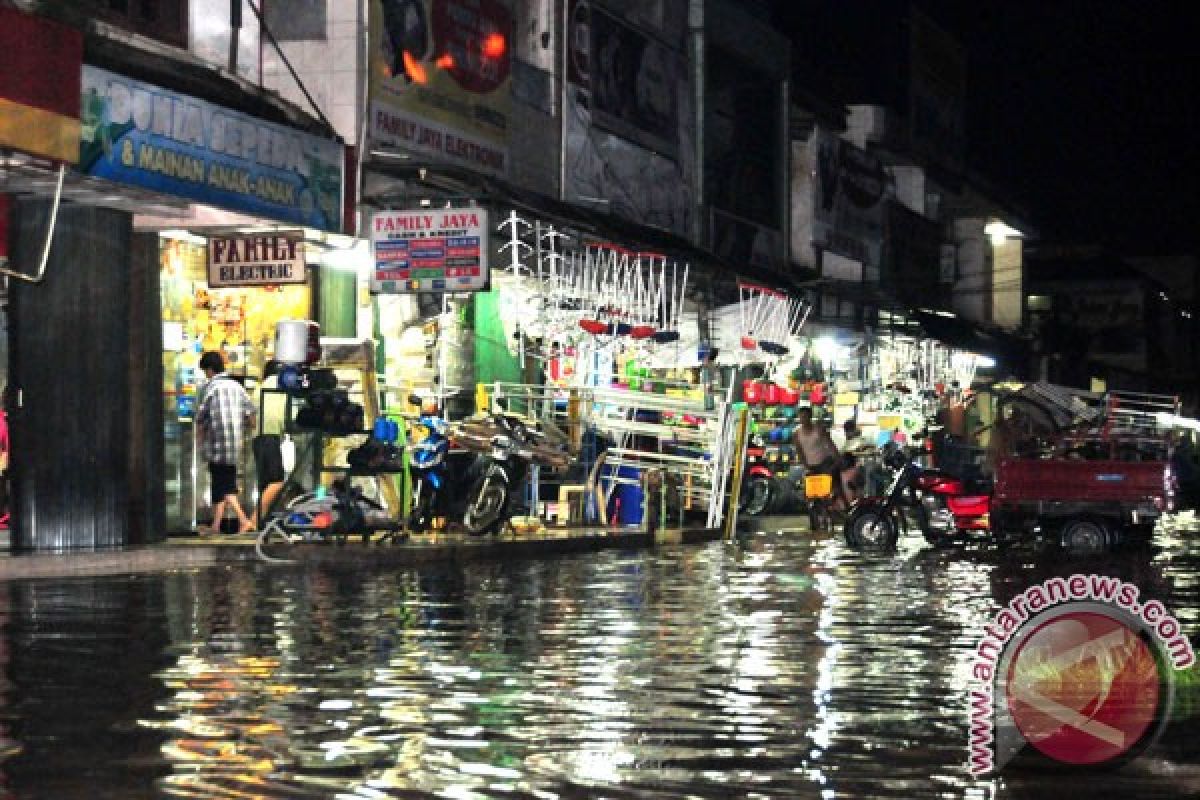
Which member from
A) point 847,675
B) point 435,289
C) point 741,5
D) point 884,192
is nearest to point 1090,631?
point 847,675

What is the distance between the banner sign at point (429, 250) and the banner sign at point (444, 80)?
1510mm

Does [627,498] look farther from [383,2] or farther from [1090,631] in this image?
[1090,631]

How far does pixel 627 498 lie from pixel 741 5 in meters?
17.2

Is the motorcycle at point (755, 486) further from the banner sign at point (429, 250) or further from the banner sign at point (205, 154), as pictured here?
the banner sign at point (205, 154)

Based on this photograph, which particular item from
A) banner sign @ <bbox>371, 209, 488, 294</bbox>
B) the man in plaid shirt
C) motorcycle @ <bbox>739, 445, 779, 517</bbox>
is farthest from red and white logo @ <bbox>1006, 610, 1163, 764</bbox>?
motorcycle @ <bbox>739, 445, 779, 517</bbox>

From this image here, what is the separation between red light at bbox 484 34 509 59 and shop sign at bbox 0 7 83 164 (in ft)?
36.2

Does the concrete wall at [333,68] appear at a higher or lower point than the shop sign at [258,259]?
higher

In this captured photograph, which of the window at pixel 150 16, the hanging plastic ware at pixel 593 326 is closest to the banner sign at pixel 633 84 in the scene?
the hanging plastic ware at pixel 593 326

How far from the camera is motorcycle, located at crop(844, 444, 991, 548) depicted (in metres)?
27.2

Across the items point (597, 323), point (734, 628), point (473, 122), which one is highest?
point (473, 122)

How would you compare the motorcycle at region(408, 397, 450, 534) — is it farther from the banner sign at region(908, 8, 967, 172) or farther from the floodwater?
the banner sign at region(908, 8, 967, 172)

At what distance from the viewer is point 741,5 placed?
44.4 metres

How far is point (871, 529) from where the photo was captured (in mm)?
27234

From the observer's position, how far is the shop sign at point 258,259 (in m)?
24.8
